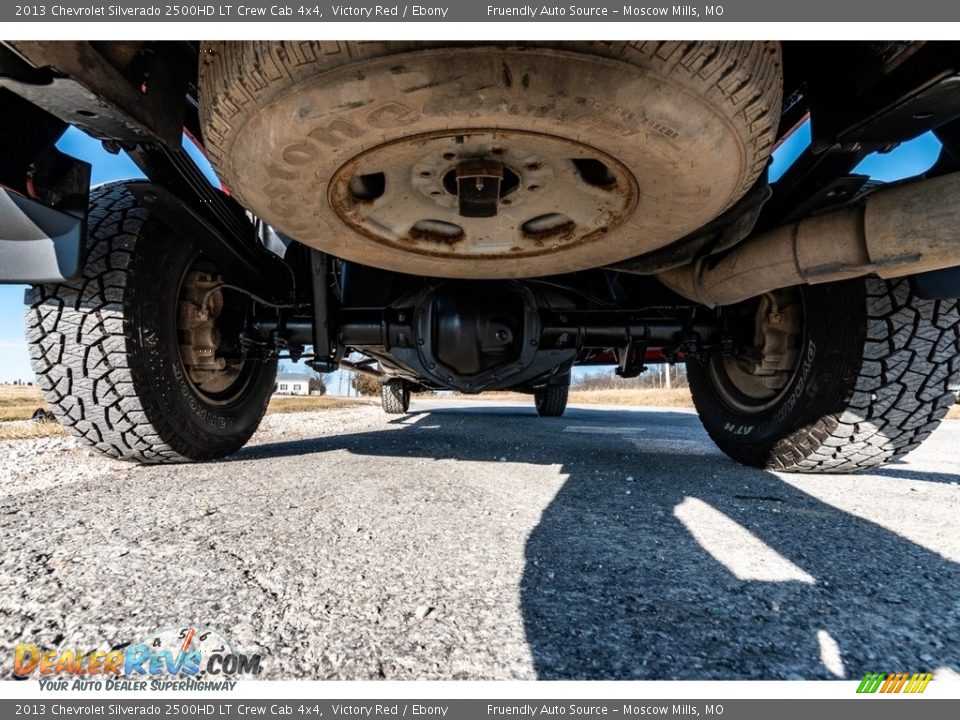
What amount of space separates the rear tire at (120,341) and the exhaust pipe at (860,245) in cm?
205

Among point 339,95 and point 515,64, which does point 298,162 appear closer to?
point 339,95

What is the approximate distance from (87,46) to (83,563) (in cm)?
94

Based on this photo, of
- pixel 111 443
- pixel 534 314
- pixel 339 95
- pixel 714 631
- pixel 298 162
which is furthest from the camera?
pixel 534 314

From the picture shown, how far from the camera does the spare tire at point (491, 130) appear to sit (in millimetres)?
788

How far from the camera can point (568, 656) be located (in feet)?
2.08

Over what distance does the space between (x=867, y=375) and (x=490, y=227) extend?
146 centimetres

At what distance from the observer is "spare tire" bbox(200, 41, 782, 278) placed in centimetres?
79

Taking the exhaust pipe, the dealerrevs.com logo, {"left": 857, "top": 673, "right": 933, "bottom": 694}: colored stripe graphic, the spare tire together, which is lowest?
{"left": 857, "top": 673, "right": 933, "bottom": 694}: colored stripe graphic

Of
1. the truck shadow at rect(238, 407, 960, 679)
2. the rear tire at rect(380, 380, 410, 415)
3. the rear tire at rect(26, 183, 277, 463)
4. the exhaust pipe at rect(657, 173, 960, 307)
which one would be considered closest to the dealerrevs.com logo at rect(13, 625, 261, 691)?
the truck shadow at rect(238, 407, 960, 679)

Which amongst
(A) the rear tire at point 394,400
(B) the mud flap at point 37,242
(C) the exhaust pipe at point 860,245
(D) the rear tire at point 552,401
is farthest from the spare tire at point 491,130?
(D) the rear tire at point 552,401

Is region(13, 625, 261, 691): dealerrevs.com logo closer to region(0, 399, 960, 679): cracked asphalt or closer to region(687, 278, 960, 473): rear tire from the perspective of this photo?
region(0, 399, 960, 679): cracked asphalt

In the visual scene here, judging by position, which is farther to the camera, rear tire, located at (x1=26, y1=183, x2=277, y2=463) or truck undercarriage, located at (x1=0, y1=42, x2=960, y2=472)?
rear tire, located at (x1=26, y1=183, x2=277, y2=463)

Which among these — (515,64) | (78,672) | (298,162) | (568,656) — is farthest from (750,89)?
(78,672)

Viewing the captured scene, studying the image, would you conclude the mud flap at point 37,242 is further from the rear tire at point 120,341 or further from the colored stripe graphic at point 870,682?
the colored stripe graphic at point 870,682
